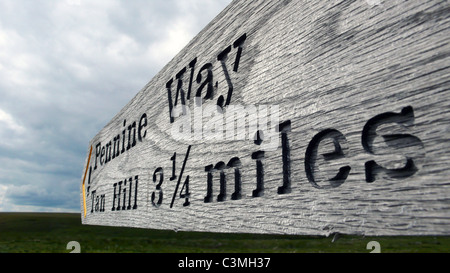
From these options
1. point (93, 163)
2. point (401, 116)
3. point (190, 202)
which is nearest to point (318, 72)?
point (401, 116)

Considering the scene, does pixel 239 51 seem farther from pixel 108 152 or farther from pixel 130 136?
pixel 108 152

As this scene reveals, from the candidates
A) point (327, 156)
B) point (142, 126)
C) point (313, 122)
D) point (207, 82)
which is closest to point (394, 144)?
point (327, 156)

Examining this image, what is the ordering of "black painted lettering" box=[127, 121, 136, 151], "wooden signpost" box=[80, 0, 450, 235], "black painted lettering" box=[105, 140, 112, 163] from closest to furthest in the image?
"wooden signpost" box=[80, 0, 450, 235]
"black painted lettering" box=[127, 121, 136, 151]
"black painted lettering" box=[105, 140, 112, 163]

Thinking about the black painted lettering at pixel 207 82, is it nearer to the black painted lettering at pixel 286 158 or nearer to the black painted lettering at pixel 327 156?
the black painted lettering at pixel 286 158

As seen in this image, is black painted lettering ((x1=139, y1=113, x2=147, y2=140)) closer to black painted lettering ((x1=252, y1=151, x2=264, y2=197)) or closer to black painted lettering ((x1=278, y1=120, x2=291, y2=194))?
black painted lettering ((x1=252, y1=151, x2=264, y2=197))

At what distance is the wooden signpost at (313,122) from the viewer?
57.4 inches

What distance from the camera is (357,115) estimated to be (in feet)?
5.58

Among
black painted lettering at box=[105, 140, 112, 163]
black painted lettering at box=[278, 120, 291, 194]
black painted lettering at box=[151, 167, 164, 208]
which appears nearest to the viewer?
black painted lettering at box=[278, 120, 291, 194]

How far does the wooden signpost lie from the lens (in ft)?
4.79

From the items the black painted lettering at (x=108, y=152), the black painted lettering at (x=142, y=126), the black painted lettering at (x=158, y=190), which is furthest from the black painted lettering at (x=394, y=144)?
the black painted lettering at (x=108, y=152)

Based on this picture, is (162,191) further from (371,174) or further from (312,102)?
(371,174)

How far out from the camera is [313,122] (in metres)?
1.94

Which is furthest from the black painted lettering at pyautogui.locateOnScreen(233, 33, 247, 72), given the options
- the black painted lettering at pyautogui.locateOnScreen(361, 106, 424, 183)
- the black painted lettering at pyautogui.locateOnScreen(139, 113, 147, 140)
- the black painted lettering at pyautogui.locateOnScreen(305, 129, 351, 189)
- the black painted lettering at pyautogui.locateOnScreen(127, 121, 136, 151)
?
the black painted lettering at pyautogui.locateOnScreen(127, 121, 136, 151)
